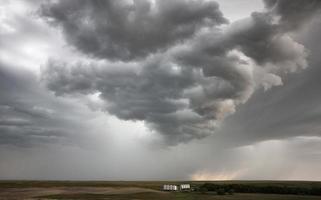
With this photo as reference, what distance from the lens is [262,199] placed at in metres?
93.6

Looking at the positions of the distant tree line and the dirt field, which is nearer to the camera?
the dirt field

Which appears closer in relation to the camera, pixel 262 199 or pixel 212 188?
pixel 262 199

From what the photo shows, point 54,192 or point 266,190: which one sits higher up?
point 266,190

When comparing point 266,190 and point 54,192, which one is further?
point 266,190

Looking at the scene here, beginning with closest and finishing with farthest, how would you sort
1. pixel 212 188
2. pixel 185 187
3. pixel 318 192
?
pixel 318 192 < pixel 212 188 < pixel 185 187

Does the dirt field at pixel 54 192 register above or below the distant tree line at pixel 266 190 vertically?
below

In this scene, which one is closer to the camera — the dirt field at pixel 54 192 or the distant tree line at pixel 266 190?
the dirt field at pixel 54 192

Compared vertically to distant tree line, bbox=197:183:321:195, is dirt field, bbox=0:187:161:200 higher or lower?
lower

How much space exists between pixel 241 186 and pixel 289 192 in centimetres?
1775

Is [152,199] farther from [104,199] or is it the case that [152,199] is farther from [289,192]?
[289,192]

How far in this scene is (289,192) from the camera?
118625mm

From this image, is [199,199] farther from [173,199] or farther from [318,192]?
[318,192]

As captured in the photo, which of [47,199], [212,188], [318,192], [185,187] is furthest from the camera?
[185,187]

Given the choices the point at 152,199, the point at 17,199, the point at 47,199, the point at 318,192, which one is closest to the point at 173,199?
the point at 152,199
